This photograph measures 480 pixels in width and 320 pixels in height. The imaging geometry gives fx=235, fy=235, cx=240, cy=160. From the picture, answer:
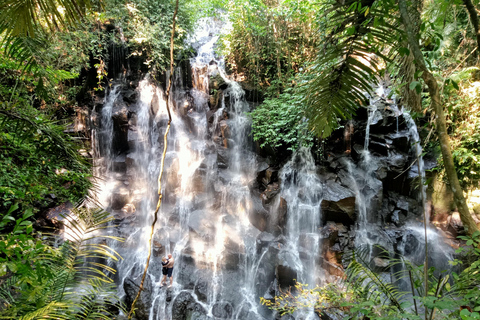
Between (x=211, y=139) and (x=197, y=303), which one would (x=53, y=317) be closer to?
(x=197, y=303)

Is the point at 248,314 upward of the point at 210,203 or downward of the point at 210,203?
downward

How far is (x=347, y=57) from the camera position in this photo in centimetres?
145

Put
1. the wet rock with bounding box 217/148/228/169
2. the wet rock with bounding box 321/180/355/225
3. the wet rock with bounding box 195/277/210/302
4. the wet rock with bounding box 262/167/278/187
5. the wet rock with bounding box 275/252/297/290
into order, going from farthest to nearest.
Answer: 1. the wet rock with bounding box 217/148/228/169
2. the wet rock with bounding box 262/167/278/187
3. the wet rock with bounding box 321/180/355/225
4. the wet rock with bounding box 195/277/210/302
5. the wet rock with bounding box 275/252/297/290

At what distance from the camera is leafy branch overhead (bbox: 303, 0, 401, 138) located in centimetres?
134

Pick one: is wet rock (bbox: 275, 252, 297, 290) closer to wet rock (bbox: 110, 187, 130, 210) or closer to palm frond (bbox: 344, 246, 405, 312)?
palm frond (bbox: 344, 246, 405, 312)

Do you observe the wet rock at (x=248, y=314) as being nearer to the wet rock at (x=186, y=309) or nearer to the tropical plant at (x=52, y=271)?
the wet rock at (x=186, y=309)

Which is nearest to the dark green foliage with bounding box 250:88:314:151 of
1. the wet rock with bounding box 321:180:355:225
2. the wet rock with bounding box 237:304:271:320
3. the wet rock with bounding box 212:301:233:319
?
the wet rock with bounding box 321:180:355:225

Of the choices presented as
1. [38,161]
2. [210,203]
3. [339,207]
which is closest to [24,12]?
[38,161]

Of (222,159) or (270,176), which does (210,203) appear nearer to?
(222,159)

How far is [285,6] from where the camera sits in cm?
845

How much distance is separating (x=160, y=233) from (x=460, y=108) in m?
9.42

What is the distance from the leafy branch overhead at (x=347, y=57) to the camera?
1345mm

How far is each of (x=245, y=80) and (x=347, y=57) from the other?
397 inches

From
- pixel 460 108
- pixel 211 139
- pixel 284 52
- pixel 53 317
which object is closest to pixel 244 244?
pixel 211 139
